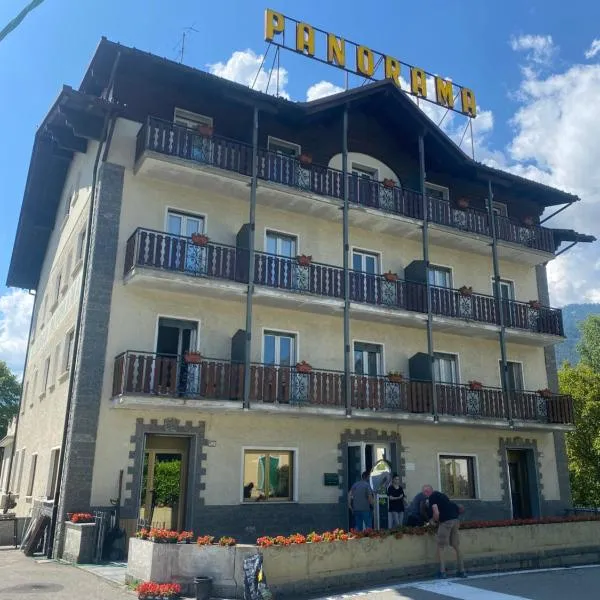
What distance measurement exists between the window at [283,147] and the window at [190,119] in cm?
206

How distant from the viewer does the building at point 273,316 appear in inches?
583

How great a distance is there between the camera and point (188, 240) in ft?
50.9

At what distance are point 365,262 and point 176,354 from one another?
24.4 ft

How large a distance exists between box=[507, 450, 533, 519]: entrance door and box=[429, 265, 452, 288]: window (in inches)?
245

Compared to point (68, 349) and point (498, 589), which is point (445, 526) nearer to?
point (498, 589)

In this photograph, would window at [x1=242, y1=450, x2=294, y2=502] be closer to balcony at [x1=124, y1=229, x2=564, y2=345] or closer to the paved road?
balcony at [x1=124, y1=229, x2=564, y2=345]

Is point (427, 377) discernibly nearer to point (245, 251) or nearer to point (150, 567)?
point (245, 251)

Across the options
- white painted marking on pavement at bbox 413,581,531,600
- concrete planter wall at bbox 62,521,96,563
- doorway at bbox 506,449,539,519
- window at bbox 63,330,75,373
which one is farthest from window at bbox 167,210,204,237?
doorway at bbox 506,449,539,519

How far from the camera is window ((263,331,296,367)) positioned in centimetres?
1709

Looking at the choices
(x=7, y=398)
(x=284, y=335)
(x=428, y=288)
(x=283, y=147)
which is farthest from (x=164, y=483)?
(x=7, y=398)

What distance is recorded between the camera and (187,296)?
52.7 ft

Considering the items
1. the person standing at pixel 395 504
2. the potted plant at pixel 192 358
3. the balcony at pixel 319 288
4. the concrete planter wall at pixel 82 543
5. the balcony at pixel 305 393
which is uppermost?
the balcony at pixel 319 288

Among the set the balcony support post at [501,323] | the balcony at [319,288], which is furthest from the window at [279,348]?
the balcony support post at [501,323]

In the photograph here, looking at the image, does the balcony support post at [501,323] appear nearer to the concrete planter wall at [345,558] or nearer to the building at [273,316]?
the building at [273,316]
